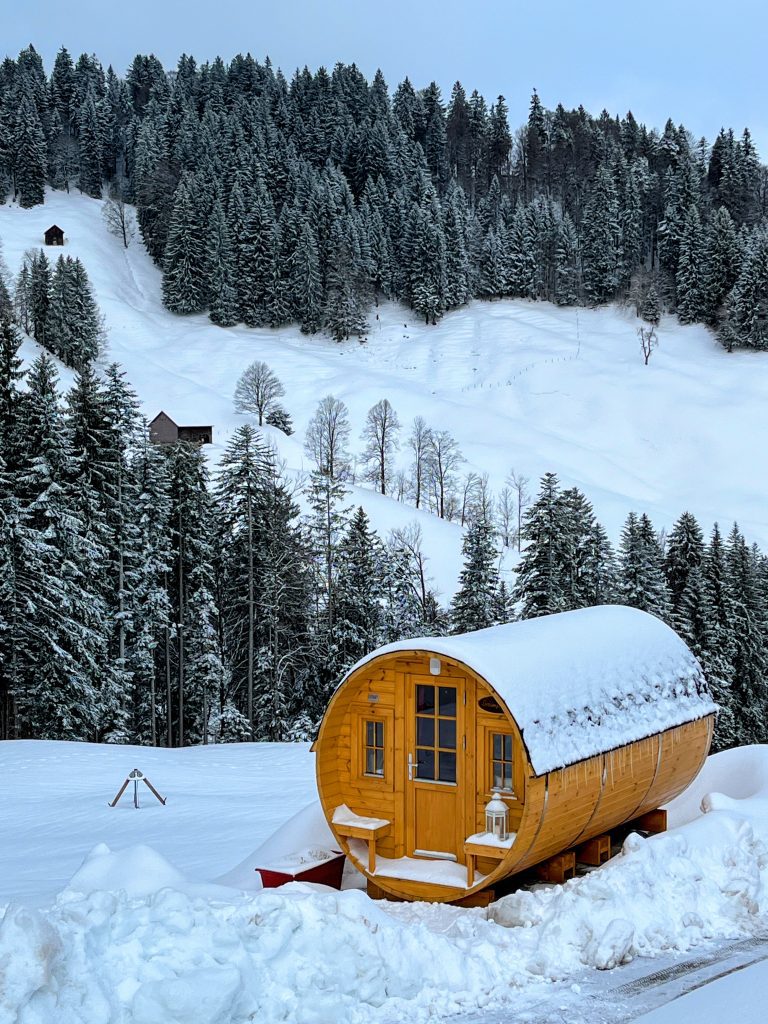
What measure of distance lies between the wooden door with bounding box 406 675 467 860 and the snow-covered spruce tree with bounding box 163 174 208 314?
101 metres

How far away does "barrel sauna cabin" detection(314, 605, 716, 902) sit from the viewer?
10422mm

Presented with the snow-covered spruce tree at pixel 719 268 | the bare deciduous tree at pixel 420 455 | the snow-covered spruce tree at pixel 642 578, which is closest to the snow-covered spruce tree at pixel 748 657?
the snow-covered spruce tree at pixel 642 578

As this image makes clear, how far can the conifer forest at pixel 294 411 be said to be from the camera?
32.4 meters

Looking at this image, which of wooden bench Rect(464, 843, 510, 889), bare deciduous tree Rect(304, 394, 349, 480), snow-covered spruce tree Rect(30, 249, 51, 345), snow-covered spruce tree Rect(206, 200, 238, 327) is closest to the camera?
wooden bench Rect(464, 843, 510, 889)

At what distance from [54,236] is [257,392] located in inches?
1879

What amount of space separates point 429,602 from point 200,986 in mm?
38695

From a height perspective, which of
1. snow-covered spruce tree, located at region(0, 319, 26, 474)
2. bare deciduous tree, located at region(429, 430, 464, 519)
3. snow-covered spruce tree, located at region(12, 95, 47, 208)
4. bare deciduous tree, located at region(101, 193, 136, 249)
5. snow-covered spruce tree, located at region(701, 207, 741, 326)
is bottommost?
bare deciduous tree, located at region(429, 430, 464, 519)

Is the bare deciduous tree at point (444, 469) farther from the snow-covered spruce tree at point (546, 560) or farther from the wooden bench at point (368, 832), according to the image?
the wooden bench at point (368, 832)

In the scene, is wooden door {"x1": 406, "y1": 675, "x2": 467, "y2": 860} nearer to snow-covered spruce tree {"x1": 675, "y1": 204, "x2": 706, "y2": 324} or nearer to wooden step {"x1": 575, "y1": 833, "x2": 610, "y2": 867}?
wooden step {"x1": 575, "y1": 833, "x2": 610, "y2": 867}

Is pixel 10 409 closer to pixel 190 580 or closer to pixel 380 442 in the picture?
pixel 190 580

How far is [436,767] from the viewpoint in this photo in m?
11.4

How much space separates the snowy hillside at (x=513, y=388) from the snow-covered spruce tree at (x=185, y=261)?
1.97 m

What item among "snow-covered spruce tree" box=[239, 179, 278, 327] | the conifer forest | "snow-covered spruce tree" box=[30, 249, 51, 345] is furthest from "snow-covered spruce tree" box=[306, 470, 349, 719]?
"snow-covered spruce tree" box=[239, 179, 278, 327]

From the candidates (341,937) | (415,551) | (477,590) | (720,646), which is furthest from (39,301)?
(341,937)
